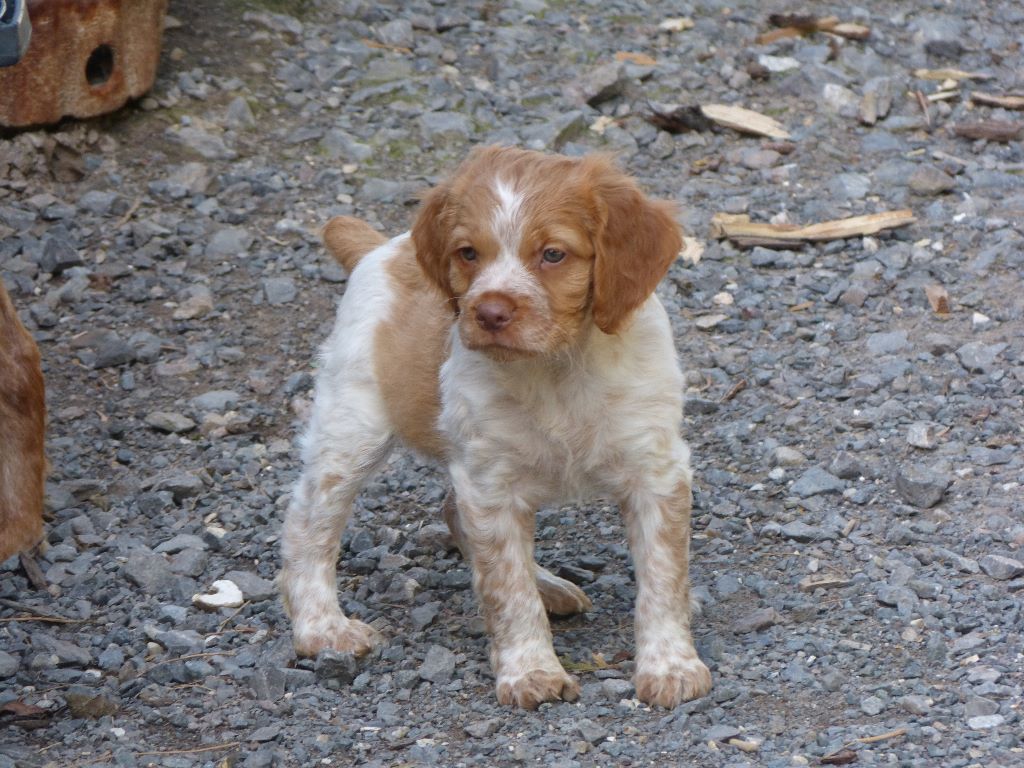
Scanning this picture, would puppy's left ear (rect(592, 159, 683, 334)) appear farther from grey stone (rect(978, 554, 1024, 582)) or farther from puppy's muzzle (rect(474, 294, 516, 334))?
grey stone (rect(978, 554, 1024, 582))

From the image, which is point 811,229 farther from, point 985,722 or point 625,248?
point 985,722

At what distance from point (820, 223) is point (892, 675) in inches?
154

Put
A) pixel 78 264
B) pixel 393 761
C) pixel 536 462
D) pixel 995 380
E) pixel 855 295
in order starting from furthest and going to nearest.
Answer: pixel 78 264
pixel 855 295
pixel 995 380
pixel 536 462
pixel 393 761

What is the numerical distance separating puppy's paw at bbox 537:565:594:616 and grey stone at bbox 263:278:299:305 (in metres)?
2.95

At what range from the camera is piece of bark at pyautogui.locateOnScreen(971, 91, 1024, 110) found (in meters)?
9.21

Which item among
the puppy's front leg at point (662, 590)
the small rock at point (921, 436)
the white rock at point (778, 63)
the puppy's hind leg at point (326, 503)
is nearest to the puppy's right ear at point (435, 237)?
the puppy's hind leg at point (326, 503)

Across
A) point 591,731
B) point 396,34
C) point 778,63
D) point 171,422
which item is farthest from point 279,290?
point 591,731

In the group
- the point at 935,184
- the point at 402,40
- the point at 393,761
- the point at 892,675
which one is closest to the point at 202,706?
the point at 393,761

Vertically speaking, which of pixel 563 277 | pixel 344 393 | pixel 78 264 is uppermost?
pixel 563 277

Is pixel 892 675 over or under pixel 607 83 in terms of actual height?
over

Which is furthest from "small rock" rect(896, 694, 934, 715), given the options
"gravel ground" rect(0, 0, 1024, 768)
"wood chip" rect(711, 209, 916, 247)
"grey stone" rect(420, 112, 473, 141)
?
"grey stone" rect(420, 112, 473, 141)

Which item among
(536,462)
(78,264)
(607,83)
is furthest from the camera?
(607,83)

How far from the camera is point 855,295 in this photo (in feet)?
24.3

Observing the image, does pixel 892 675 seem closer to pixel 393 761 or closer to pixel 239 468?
pixel 393 761
